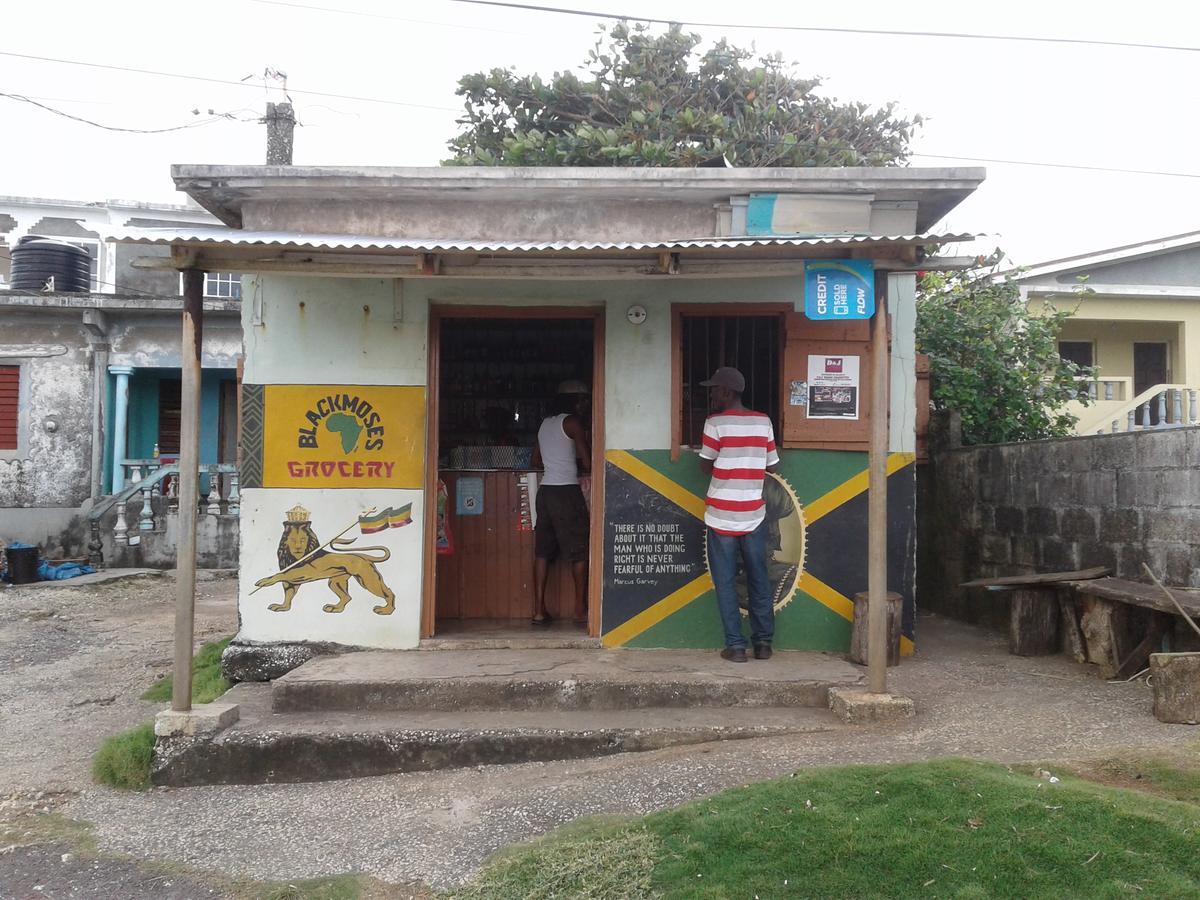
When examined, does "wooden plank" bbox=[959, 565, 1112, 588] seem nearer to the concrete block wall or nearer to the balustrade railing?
the concrete block wall

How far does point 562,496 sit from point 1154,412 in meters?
9.53

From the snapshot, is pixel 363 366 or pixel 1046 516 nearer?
pixel 363 366

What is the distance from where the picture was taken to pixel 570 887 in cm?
358

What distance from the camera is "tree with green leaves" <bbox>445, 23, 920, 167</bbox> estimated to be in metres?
11.9

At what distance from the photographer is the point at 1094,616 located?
19.3 feet

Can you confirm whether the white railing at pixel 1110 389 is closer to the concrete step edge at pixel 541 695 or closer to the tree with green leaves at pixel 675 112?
the tree with green leaves at pixel 675 112

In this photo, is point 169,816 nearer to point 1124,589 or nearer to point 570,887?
point 570,887

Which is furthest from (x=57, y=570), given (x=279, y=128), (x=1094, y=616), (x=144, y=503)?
(x=1094, y=616)

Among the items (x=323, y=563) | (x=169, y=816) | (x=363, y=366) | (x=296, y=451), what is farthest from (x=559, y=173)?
(x=169, y=816)

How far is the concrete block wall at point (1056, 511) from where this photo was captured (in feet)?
19.1

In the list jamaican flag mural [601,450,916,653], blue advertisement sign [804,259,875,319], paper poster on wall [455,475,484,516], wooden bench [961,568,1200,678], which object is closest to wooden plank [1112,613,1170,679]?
wooden bench [961,568,1200,678]

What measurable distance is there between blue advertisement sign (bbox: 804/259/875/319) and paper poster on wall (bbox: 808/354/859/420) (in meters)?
1.16

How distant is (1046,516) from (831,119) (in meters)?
7.14

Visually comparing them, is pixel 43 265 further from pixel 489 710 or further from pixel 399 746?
pixel 399 746
